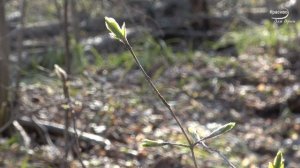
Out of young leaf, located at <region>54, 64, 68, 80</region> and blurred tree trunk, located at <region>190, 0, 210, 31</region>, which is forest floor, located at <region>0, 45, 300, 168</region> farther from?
blurred tree trunk, located at <region>190, 0, 210, 31</region>

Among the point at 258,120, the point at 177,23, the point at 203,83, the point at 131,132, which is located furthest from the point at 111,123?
the point at 177,23

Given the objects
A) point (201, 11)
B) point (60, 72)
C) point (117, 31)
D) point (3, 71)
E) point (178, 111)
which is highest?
point (201, 11)

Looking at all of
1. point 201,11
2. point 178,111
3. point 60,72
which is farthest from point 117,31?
point 201,11

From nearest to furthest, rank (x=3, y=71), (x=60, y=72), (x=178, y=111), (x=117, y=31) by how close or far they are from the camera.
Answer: (x=117, y=31) < (x=60, y=72) < (x=3, y=71) < (x=178, y=111)

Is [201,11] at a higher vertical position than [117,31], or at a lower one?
higher

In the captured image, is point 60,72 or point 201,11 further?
point 201,11

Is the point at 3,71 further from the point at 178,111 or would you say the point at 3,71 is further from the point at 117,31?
the point at 117,31

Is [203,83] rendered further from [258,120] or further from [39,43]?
[39,43]

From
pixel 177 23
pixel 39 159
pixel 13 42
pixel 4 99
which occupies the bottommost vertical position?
pixel 39 159
